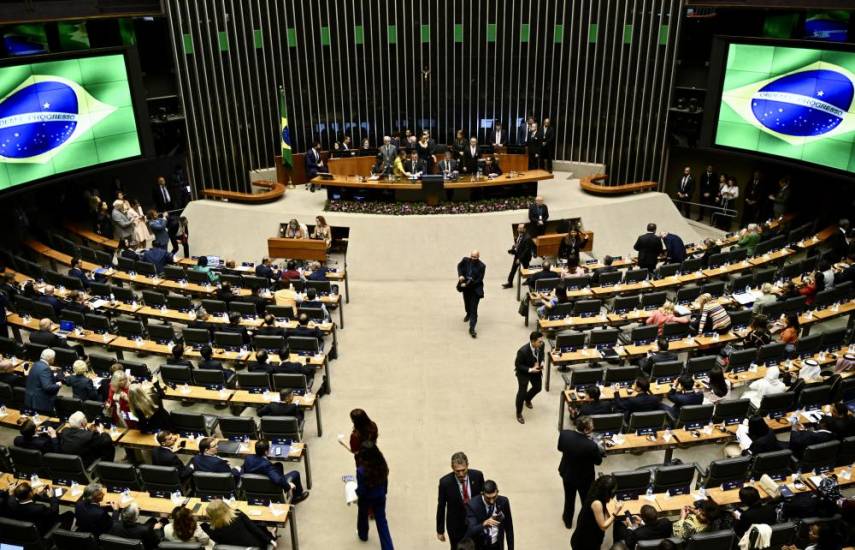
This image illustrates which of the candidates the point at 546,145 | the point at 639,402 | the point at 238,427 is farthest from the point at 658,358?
the point at 546,145

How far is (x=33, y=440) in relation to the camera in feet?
27.8

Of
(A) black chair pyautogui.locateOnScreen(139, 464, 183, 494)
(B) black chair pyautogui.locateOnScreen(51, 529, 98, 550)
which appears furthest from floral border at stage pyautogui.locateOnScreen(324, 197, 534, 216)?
(B) black chair pyautogui.locateOnScreen(51, 529, 98, 550)

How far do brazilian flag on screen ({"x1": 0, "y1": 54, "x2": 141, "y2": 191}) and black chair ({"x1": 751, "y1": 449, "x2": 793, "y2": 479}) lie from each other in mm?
14705

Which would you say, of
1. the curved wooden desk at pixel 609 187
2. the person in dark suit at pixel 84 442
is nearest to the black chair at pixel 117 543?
the person in dark suit at pixel 84 442

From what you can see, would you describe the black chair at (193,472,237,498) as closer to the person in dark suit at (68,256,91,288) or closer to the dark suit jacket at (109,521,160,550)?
the dark suit jacket at (109,521,160,550)

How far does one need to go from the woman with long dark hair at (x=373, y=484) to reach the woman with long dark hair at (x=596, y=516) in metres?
2.01

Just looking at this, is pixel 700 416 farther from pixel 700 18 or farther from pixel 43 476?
pixel 700 18

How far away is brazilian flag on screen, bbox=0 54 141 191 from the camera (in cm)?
1444

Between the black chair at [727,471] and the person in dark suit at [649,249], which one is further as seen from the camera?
the person in dark suit at [649,249]

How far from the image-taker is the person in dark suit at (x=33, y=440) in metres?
8.39

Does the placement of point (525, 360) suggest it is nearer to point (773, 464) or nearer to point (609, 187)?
point (773, 464)

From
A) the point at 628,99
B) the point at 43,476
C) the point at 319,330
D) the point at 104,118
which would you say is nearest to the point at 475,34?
the point at 628,99

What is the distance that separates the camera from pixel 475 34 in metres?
20.4

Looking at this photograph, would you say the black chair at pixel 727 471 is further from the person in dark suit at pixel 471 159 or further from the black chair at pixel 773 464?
the person in dark suit at pixel 471 159
